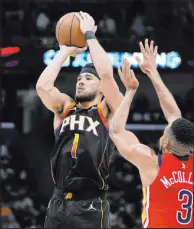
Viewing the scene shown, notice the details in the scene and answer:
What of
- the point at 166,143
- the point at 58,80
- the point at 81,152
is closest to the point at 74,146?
the point at 81,152

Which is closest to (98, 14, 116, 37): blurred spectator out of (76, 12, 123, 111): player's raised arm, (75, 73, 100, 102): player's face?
(75, 73, 100, 102): player's face

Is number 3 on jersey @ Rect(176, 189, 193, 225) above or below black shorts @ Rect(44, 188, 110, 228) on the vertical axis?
above

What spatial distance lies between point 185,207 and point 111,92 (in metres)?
1.39

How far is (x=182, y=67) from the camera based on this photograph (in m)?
12.1

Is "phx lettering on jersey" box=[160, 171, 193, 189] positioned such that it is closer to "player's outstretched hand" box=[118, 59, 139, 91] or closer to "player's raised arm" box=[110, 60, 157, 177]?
"player's raised arm" box=[110, 60, 157, 177]

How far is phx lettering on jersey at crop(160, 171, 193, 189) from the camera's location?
12.3 ft

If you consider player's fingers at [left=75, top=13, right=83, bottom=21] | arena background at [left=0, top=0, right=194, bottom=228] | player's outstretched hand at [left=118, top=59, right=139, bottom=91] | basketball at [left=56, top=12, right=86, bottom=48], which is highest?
player's fingers at [left=75, top=13, right=83, bottom=21]

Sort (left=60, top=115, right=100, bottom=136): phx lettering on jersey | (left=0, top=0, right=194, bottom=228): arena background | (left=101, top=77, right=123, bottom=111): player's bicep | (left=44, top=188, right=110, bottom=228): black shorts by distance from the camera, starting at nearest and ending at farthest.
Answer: (left=101, top=77, right=123, bottom=111): player's bicep
(left=44, top=188, right=110, bottom=228): black shorts
(left=60, top=115, right=100, bottom=136): phx lettering on jersey
(left=0, top=0, right=194, bottom=228): arena background

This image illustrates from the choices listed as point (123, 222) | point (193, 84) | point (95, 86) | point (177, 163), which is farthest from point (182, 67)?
point (177, 163)

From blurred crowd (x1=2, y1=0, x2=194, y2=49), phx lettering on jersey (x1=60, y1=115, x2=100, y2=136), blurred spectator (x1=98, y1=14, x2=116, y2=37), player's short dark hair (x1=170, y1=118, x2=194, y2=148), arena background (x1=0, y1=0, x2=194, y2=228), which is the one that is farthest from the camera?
blurred spectator (x1=98, y1=14, x2=116, y2=37)

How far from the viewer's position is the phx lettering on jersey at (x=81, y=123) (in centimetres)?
507

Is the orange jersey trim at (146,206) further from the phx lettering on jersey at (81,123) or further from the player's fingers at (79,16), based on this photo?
the player's fingers at (79,16)

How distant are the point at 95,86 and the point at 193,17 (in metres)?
8.06

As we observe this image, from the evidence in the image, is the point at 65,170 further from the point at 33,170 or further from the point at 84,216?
the point at 33,170
